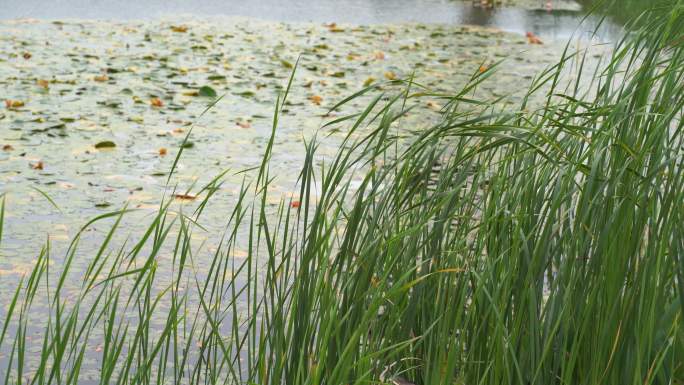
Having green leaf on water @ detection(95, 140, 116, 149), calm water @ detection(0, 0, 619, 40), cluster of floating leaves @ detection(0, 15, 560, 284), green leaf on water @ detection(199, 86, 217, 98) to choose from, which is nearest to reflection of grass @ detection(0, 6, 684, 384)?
cluster of floating leaves @ detection(0, 15, 560, 284)

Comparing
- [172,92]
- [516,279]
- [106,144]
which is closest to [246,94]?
[172,92]

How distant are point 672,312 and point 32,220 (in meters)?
2.73

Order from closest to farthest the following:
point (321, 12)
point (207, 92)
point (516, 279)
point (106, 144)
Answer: point (516, 279) → point (106, 144) → point (207, 92) → point (321, 12)

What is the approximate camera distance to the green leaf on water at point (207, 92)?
6.17 metres

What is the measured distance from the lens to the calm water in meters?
9.48

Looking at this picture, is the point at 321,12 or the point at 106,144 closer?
the point at 106,144

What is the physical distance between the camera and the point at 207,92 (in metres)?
6.17

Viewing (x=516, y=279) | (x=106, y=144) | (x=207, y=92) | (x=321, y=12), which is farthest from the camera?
(x=321, y=12)

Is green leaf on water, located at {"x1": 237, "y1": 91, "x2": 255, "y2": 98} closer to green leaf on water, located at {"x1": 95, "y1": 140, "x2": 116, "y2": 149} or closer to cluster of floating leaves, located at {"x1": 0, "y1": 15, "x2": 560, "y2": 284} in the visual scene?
cluster of floating leaves, located at {"x1": 0, "y1": 15, "x2": 560, "y2": 284}

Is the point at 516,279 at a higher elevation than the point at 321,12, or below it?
higher

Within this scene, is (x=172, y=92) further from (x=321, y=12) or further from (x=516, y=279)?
(x=516, y=279)

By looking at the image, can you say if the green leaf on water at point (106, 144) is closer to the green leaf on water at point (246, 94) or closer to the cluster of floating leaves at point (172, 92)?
the cluster of floating leaves at point (172, 92)

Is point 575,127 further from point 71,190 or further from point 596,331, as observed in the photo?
point 71,190

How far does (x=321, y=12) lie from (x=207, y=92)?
444cm
